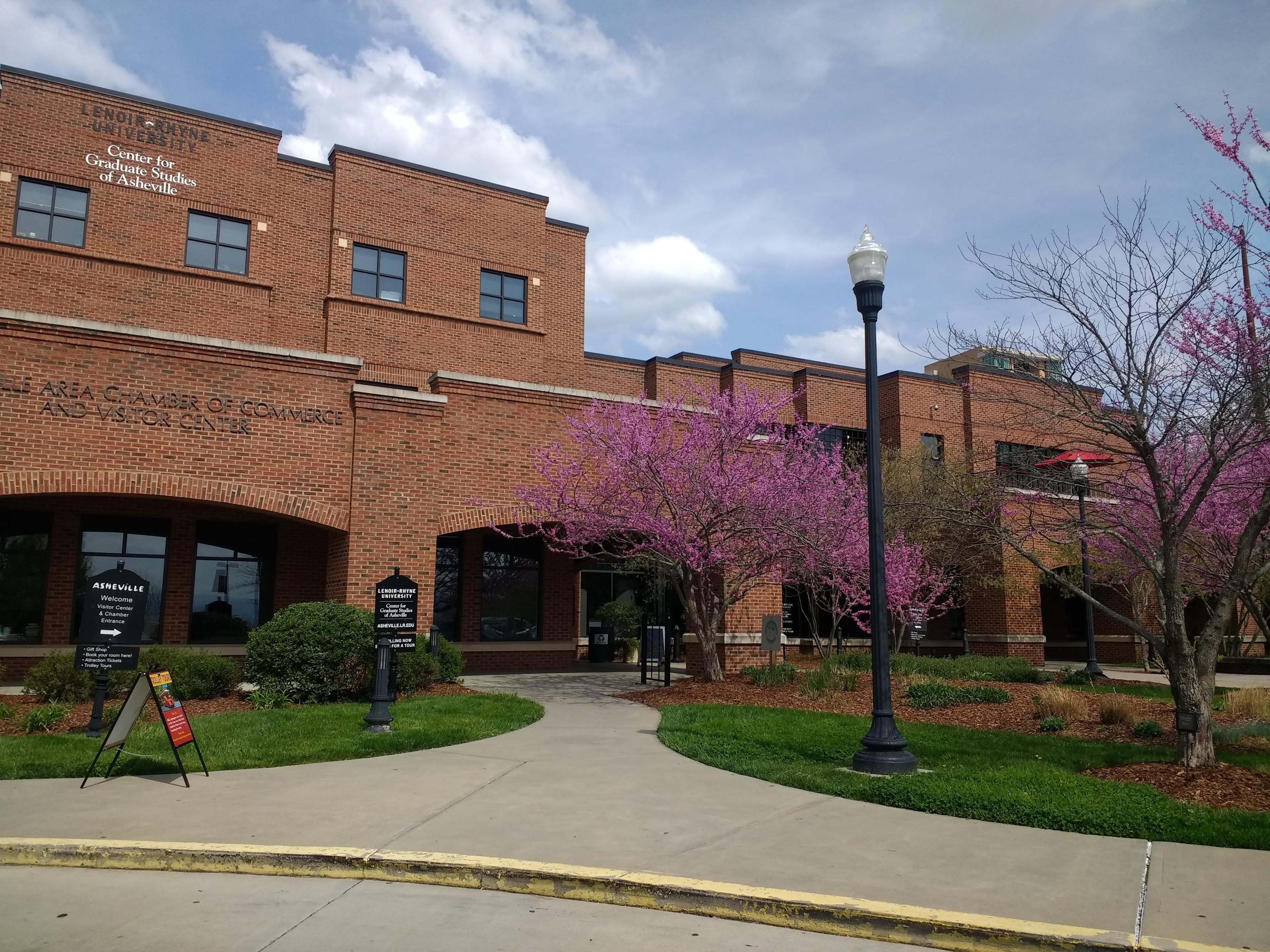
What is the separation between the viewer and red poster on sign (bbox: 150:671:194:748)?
27.4ft

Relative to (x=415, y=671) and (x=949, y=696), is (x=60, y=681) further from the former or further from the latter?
(x=949, y=696)

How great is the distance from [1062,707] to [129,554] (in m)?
16.3

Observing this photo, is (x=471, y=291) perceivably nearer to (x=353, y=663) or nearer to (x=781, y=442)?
(x=781, y=442)

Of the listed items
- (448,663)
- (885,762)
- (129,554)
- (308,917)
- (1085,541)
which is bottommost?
(308,917)

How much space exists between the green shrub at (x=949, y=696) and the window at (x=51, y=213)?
19.1 m

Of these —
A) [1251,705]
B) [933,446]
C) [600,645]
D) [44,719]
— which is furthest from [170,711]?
[933,446]

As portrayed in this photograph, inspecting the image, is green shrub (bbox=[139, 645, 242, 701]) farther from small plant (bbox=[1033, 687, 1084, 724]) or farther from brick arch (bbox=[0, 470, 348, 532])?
small plant (bbox=[1033, 687, 1084, 724])

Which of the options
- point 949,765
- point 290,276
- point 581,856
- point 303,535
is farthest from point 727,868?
point 290,276

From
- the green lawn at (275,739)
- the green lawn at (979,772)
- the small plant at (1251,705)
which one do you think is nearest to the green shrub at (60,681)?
the green lawn at (275,739)

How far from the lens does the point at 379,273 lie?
2314cm

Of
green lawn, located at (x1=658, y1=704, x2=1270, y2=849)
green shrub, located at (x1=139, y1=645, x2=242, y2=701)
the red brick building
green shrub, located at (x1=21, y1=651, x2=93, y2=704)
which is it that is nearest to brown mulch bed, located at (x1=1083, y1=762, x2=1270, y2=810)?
green lawn, located at (x1=658, y1=704, x2=1270, y2=849)

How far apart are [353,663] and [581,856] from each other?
8.87 metres

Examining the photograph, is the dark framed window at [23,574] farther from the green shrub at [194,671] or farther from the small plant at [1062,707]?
the small plant at [1062,707]

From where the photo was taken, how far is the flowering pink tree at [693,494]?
15.6m
